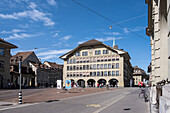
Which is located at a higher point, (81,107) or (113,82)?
(81,107)

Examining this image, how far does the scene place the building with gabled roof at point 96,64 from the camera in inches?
2805

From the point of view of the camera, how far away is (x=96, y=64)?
7544 cm

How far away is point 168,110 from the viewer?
1685mm

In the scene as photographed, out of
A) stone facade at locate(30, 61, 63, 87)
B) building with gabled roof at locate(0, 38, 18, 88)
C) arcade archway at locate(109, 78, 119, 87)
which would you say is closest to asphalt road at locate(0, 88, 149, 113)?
building with gabled roof at locate(0, 38, 18, 88)

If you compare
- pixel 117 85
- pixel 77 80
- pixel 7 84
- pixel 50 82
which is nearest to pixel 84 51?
pixel 77 80

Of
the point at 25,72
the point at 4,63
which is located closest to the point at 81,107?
the point at 4,63

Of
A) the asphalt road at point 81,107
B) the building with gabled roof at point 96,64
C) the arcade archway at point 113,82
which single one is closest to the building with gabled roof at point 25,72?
the building with gabled roof at point 96,64

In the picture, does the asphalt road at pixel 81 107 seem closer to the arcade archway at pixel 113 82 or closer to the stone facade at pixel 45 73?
the arcade archway at pixel 113 82

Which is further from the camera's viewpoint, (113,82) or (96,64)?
(96,64)

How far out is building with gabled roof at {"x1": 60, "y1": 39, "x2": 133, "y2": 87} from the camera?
7124cm

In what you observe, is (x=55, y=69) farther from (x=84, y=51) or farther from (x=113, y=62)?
(x=113, y=62)

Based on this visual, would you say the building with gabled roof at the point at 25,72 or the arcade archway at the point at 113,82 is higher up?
the building with gabled roof at the point at 25,72

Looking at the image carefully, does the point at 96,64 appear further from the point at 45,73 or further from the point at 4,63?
the point at 4,63

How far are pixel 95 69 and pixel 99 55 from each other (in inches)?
228
